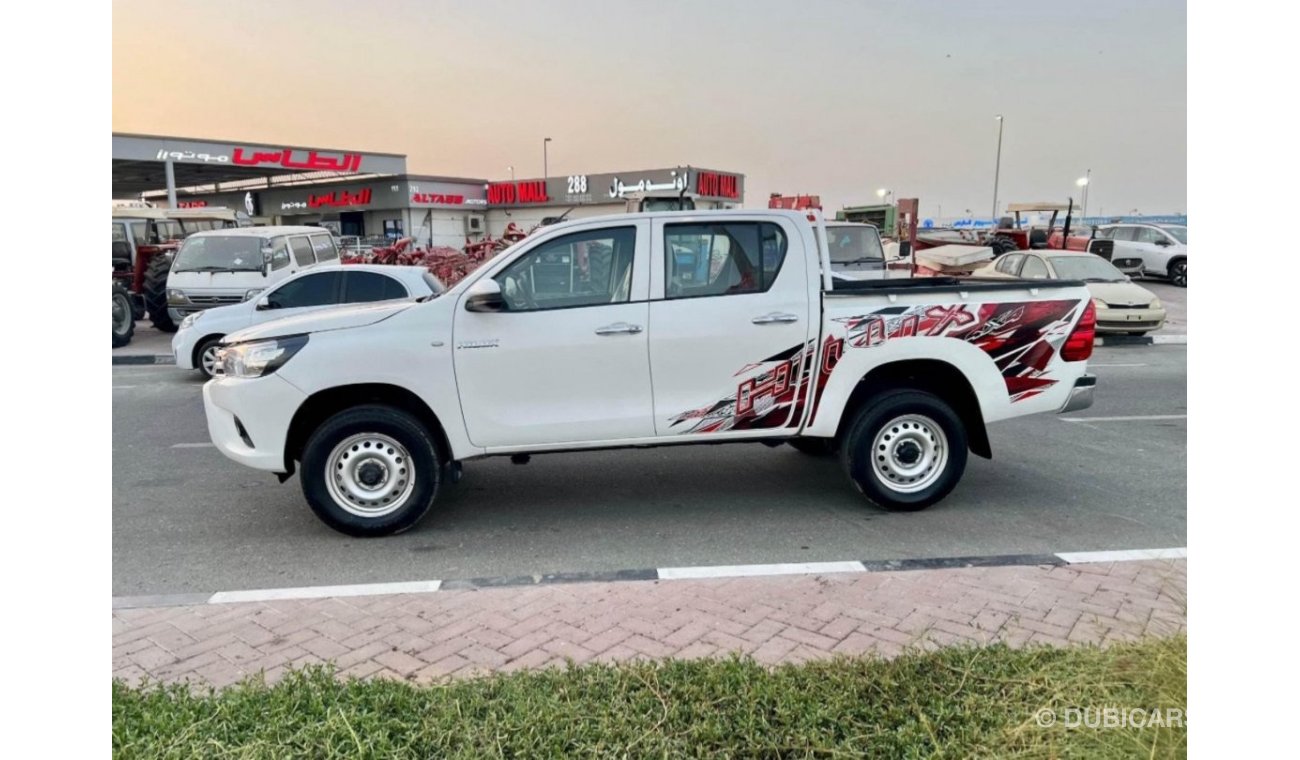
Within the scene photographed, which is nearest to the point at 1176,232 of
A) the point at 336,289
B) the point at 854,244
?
the point at 854,244

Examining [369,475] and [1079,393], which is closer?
[369,475]

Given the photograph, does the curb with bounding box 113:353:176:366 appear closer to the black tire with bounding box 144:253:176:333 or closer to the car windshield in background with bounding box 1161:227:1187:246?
the black tire with bounding box 144:253:176:333

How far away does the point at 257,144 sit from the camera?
3809cm

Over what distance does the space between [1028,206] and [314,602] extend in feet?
90.6

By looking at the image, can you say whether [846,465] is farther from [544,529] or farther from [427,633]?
[427,633]

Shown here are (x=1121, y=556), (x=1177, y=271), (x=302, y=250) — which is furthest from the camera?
(x=1177, y=271)

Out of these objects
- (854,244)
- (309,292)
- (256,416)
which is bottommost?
(256,416)

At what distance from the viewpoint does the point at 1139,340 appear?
1532 centimetres

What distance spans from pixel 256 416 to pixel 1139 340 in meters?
15.2

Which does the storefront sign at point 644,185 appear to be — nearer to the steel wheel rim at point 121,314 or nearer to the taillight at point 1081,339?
the steel wheel rim at point 121,314

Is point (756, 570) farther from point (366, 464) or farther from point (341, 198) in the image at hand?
point (341, 198)

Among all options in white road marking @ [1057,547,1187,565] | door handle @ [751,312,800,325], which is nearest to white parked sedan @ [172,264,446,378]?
door handle @ [751,312,800,325]

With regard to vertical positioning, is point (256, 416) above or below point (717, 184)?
below

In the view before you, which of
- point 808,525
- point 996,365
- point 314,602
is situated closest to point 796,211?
point 996,365
